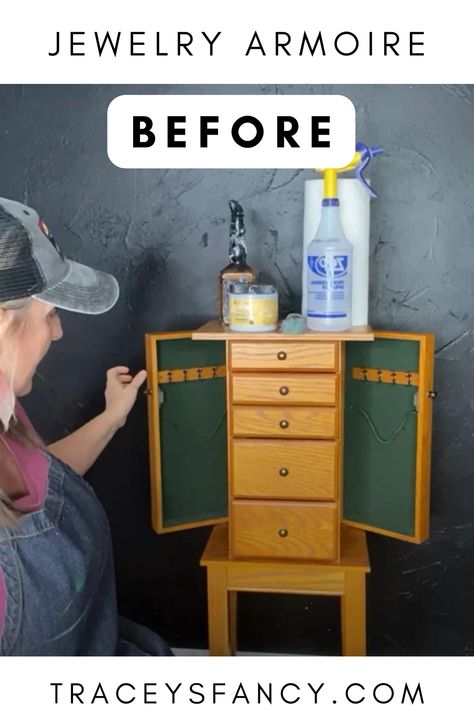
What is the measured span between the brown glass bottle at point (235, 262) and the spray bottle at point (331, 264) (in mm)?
120

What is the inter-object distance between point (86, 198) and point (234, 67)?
1.04 ft

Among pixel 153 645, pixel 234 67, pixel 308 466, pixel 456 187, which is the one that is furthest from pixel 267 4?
pixel 153 645

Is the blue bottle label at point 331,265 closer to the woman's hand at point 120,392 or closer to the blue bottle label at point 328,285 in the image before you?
the blue bottle label at point 328,285

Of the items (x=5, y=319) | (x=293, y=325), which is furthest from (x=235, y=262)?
(x=5, y=319)

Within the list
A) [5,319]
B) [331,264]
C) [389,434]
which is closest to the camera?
[5,319]

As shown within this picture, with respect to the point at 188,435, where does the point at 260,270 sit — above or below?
above

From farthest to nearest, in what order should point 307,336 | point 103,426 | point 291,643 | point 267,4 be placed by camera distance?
point 291,643, point 103,426, point 307,336, point 267,4

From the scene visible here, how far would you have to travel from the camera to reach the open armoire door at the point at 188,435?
3.71 feet

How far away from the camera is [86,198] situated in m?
1.12

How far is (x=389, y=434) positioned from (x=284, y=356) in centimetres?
22

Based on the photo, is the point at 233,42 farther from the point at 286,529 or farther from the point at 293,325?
the point at 286,529

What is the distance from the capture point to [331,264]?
1.01 m

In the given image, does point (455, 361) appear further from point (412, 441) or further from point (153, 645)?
point (153, 645)

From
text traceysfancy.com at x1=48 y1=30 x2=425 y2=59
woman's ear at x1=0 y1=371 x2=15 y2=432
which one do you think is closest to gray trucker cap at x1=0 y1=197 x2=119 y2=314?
woman's ear at x1=0 y1=371 x2=15 y2=432
